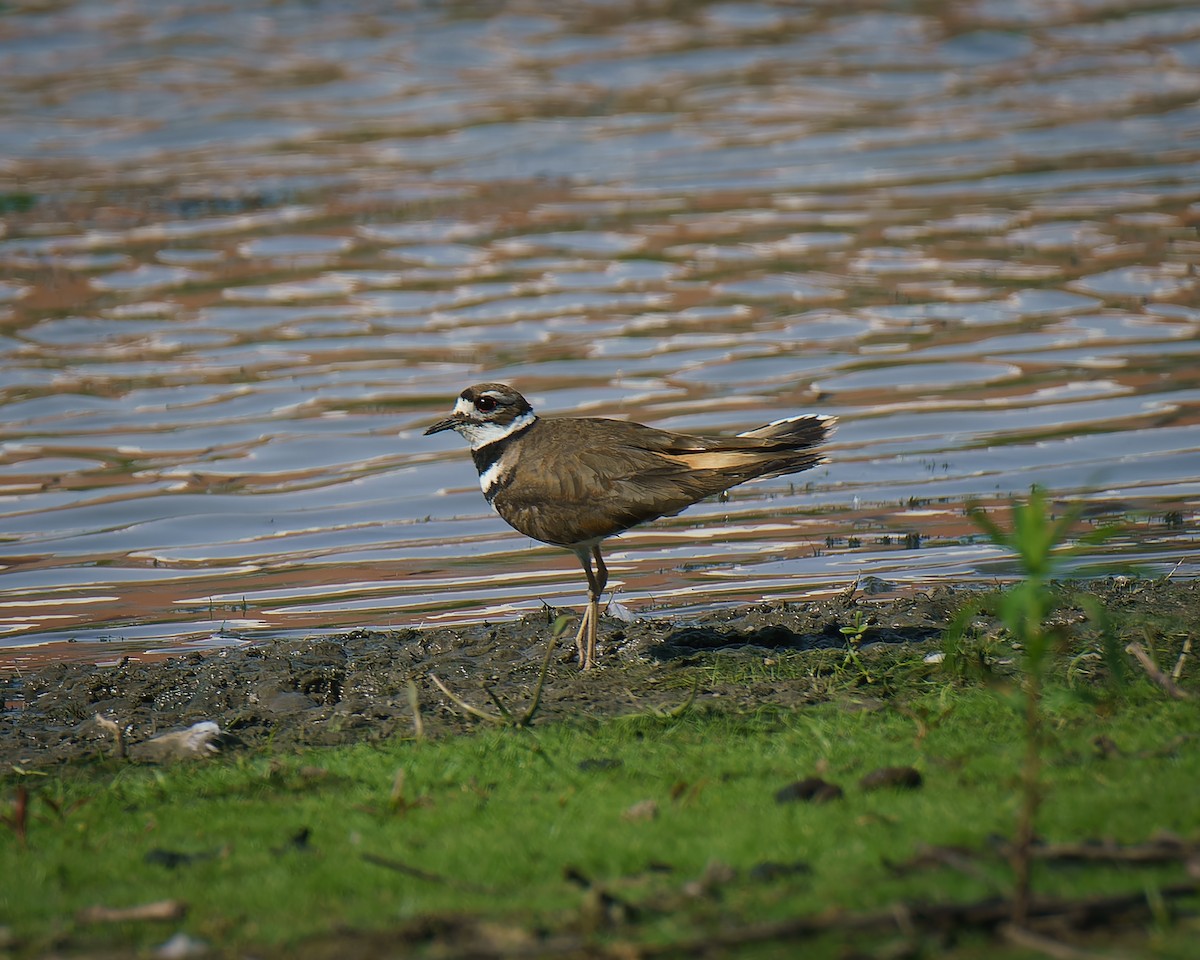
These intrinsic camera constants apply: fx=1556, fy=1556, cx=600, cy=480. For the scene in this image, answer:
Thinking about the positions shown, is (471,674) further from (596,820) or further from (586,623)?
(596,820)

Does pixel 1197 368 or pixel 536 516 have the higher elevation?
pixel 536 516

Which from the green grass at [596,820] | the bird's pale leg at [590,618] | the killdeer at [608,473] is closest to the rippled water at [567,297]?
the bird's pale leg at [590,618]

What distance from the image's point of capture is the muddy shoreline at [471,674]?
291 inches

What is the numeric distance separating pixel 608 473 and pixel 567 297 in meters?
10.1

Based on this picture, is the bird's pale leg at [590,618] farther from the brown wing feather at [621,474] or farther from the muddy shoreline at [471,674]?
the brown wing feather at [621,474]

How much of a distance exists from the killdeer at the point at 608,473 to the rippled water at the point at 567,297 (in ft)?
4.03

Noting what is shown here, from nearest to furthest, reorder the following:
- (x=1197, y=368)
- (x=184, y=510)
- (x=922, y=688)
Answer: (x=922, y=688)
(x=184, y=510)
(x=1197, y=368)

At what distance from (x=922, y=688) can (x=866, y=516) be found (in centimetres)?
422

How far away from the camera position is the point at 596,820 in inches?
220

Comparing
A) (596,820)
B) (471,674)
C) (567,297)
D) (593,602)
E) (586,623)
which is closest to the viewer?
(596,820)

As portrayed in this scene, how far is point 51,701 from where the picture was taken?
8031 mm

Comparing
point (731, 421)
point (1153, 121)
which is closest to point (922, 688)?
point (731, 421)

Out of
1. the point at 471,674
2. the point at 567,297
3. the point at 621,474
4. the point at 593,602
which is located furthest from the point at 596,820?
the point at 567,297

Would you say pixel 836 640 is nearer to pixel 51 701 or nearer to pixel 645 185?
pixel 51 701
